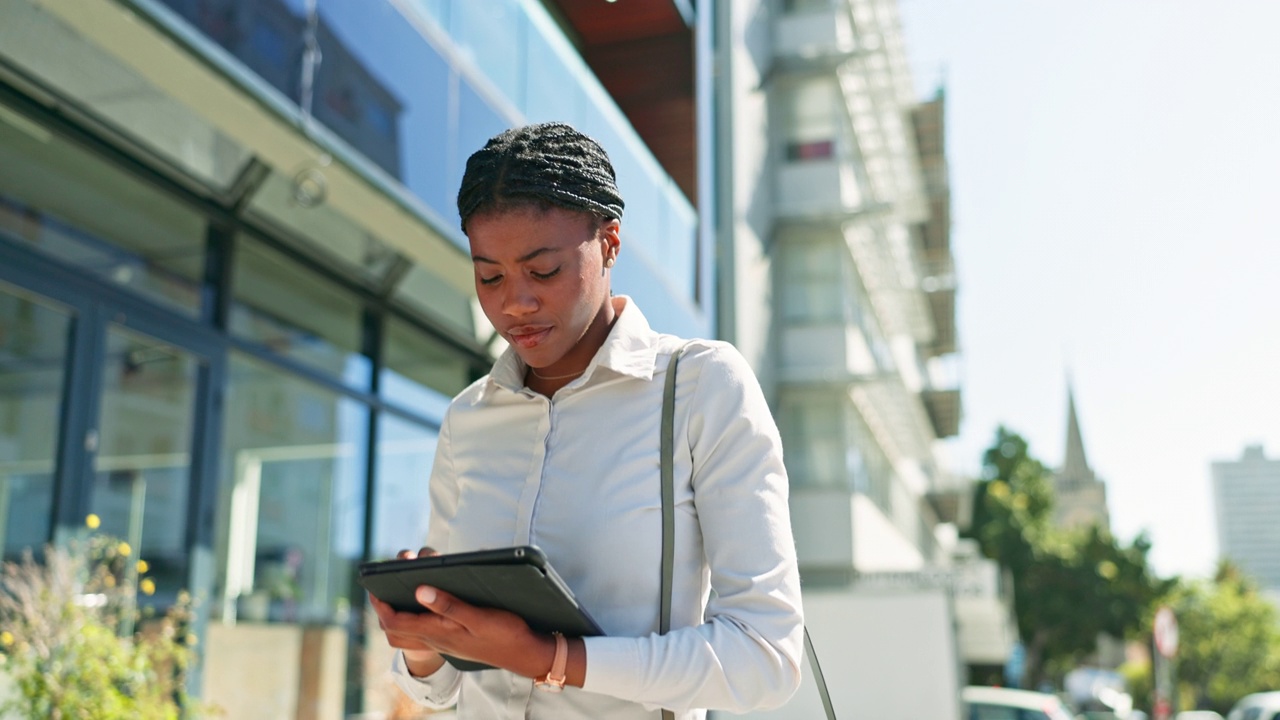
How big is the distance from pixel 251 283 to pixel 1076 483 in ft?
495

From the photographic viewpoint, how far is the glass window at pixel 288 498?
8102mm

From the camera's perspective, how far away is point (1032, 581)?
47.8 meters

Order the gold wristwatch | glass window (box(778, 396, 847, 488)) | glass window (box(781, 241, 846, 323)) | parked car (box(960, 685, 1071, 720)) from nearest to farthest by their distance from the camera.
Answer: the gold wristwatch
parked car (box(960, 685, 1071, 720))
glass window (box(778, 396, 847, 488))
glass window (box(781, 241, 846, 323))

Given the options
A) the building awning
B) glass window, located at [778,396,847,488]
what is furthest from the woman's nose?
the building awning

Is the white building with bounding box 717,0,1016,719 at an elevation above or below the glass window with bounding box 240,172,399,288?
above

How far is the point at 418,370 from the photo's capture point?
9.95 meters

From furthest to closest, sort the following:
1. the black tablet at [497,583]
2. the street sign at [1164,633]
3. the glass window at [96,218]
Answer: the street sign at [1164,633] < the glass window at [96,218] < the black tablet at [497,583]

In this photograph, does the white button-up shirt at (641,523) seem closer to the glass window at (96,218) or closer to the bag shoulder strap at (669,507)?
the bag shoulder strap at (669,507)

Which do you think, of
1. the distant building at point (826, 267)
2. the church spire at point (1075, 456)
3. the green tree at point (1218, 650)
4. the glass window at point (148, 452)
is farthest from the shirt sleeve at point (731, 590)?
the church spire at point (1075, 456)

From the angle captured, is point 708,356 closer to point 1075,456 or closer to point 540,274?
point 540,274

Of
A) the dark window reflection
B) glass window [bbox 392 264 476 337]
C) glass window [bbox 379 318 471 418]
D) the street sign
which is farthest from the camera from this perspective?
the street sign

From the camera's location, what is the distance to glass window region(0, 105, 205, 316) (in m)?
5.99

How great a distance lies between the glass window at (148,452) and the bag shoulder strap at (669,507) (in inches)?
226

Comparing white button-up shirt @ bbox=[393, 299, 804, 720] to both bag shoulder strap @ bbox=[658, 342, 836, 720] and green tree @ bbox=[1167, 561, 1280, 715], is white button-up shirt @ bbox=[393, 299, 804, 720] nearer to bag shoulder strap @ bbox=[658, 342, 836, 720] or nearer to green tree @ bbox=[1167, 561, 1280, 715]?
bag shoulder strap @ bbox=[658, 342, 836, 720]
